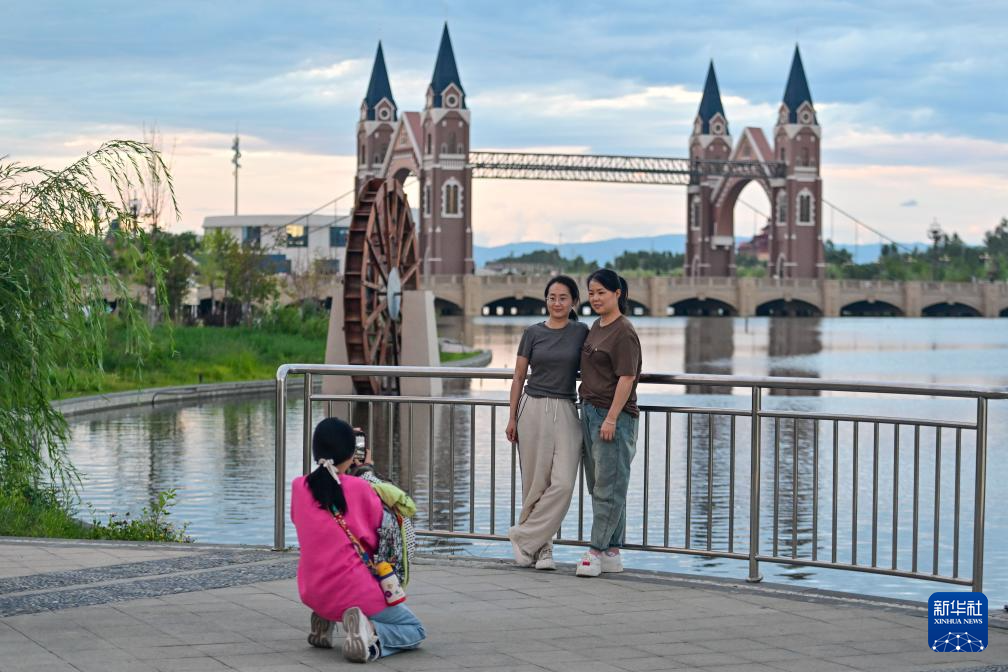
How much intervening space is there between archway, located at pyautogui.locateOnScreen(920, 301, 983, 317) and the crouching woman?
134m

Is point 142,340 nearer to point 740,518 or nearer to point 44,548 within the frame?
point 44,548

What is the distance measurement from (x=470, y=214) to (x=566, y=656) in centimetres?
11801

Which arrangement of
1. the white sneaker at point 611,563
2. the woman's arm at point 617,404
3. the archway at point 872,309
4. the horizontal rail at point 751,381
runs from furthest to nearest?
the archway at point 872,309, the white sneaker at point 611,563, the woman's arm at point 617,404, the horizontal rail at point 751,381

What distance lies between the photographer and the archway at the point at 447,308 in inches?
4363

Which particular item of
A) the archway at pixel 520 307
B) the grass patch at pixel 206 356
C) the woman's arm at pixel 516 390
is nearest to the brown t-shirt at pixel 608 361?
the woman's arm at pixel 516 390

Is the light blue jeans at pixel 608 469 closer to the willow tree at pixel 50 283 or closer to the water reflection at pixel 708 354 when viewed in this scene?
the willow tree at pixel 50 283

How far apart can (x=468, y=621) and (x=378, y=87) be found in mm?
142027

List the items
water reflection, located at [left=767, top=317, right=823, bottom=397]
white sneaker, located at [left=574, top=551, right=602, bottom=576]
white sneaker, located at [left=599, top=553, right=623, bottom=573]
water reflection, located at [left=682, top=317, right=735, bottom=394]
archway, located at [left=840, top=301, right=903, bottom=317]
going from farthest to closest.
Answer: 1. archway, located at [left=840, top=301, right=903, bottom=317]
2. water reflection, located at [left=767, top=317, right=823, bottom=397]
3. water reflection, located at [left=682, top=317, right=735, bottom=394]
4. white sneaker, located at [left=599, top=553, right=623, bottom=573]
5. white sneaker, located at [left=574, top=551, right=602, bottom=576]

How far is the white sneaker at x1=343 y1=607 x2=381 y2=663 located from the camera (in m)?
6.22

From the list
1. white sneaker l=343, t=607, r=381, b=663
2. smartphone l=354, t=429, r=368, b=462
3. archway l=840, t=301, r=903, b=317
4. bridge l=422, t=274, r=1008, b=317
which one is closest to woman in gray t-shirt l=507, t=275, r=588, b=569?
smartphone l=354, t=429, r=368, b=462

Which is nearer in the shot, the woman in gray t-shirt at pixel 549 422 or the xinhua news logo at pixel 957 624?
the xinhua news logo at pixel 957 624

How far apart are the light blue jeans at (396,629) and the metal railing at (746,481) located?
195 centimetres

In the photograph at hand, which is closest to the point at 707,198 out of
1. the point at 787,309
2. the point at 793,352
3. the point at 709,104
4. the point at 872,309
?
the point at 709,104

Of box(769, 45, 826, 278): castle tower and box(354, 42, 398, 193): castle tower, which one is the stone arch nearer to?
box(769, 45, 826, 278): castle tower
